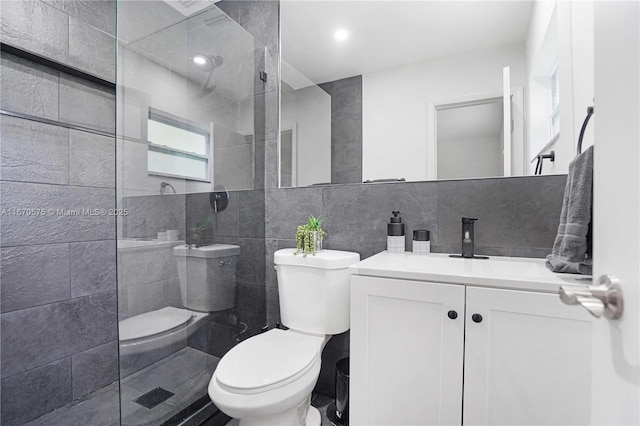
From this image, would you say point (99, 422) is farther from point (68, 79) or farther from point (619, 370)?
point (619, 370)

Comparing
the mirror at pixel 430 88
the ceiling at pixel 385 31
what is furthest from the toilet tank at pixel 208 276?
the ceiling at pixel 385 31

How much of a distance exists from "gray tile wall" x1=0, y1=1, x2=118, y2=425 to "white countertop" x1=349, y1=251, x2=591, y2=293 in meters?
1.55

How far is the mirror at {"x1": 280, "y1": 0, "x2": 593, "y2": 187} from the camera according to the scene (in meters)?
1.25

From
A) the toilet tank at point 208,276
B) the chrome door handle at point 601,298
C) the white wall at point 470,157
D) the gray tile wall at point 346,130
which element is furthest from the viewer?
the gray tile wall at point 346,130

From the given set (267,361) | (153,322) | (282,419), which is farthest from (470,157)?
(153,322)

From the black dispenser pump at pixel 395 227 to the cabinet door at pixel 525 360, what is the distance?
53cm

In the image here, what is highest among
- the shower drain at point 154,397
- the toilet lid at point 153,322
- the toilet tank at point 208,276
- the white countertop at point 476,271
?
the white countertop at point 476,271

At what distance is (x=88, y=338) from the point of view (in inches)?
65.7

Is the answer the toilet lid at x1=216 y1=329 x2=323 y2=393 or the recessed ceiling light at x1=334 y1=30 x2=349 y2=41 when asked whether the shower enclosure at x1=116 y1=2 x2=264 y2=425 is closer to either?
the toilet lid at x1=216 y1=329 x2=323 y2=393

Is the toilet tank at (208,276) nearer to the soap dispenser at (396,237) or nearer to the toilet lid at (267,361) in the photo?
the toilet lid at (267,361)

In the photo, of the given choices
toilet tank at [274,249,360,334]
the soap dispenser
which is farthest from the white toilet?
the soap dispenser

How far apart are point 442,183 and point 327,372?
1219 mm

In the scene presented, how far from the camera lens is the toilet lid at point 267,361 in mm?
1063

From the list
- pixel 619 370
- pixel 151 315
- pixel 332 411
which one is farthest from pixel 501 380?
pixel 151 315
